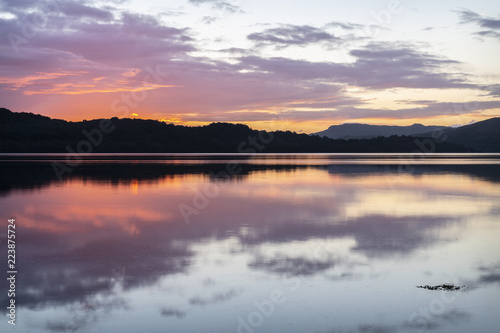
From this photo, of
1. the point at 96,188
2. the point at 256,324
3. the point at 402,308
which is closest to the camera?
the point at 256,324

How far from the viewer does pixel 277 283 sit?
11766 mm

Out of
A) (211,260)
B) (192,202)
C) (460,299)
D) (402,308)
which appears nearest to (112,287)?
(211,260)

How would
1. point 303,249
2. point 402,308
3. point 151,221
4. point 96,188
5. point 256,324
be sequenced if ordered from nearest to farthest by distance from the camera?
point 256,324
point 402,308
point 303,249
point 151,221
point 96,188

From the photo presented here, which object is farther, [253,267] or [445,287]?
[253,267]

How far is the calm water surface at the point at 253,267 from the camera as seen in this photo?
376 inches

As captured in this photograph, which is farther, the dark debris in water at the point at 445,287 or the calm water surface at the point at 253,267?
the dark debris in water at the point at 445,287

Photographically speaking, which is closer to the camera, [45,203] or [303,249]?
[303,249]

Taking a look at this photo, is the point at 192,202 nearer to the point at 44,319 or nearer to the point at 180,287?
the point at 180,287

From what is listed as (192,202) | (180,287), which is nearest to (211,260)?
(180,287)

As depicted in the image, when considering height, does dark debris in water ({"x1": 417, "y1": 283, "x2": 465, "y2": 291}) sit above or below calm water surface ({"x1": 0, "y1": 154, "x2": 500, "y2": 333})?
above

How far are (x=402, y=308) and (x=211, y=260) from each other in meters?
5.73

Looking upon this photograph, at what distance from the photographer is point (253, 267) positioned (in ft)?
43.8

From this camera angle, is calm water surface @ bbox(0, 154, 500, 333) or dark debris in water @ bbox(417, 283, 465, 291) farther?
dark debris in water @ bbox(417, 283, 465, 291)

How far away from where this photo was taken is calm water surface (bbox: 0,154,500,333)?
376 inches
